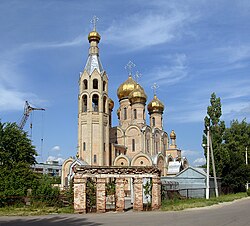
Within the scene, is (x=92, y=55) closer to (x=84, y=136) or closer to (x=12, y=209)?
(x=84, y=136)

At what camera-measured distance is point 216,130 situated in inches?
1516

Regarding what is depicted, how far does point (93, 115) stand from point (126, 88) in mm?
13192

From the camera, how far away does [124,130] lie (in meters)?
52.4

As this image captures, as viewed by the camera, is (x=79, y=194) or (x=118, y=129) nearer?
(x=79, y=194)

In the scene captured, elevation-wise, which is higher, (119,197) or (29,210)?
(119,197)

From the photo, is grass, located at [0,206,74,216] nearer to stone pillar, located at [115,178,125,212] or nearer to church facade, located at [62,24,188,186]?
stone pillar, located at [115,178,125,212]

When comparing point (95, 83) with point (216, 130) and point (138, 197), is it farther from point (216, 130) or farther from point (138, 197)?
point (138, 197)

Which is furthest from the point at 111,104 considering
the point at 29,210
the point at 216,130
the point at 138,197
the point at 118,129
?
the point at 29,210

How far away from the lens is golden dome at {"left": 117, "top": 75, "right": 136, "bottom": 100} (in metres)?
55.7

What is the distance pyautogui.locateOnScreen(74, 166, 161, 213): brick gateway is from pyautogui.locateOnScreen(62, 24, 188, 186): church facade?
72.8 ft

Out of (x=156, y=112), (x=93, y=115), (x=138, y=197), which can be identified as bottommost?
(x=138, y=197)

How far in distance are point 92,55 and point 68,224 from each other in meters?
34.6

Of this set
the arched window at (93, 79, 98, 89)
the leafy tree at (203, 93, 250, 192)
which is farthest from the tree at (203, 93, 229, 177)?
the arched window at (93, 79, 98, 89)

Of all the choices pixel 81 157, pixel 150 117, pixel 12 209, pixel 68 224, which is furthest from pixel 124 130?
pixel 68 224
